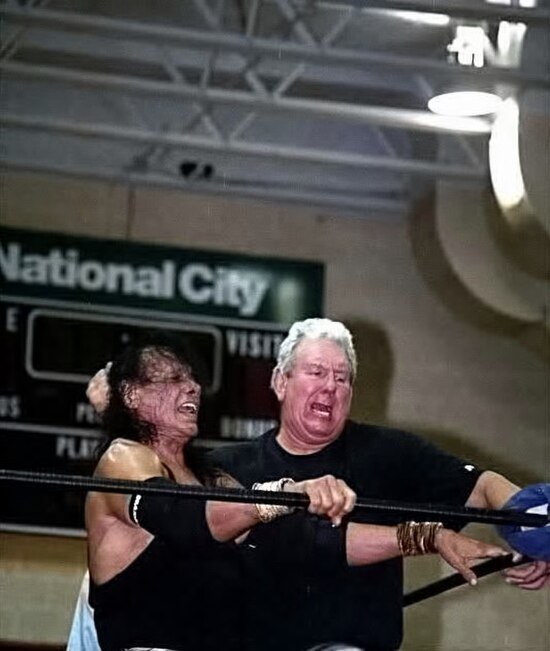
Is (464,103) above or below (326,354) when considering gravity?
above

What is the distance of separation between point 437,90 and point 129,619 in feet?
10.4

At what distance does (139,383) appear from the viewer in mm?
2143

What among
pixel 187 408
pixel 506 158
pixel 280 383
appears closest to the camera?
pixel 187 408

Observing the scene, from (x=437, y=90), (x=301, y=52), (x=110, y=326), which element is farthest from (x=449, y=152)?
(x=110, y=326)

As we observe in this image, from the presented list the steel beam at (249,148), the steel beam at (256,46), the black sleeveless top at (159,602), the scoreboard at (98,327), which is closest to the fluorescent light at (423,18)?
the steel beam at (256,46)

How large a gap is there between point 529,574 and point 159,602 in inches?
21.4

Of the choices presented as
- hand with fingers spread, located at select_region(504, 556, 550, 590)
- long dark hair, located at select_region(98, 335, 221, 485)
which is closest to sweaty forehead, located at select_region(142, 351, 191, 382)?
long dark hair, located at select_region(98, 335, 221, 485)

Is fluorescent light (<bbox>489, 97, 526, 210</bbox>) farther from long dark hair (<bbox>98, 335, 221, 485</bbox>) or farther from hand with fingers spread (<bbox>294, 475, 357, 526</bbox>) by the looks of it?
hand with fingers spread (<bbox>294, 475, 357, 526</bbox>)

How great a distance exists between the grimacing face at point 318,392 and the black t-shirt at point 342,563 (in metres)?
0.04

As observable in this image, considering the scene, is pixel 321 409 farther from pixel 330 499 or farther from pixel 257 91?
pixel 257 91

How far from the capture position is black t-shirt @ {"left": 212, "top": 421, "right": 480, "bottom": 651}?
2207 millimetres

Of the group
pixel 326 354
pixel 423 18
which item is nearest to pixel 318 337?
pixel 326 354

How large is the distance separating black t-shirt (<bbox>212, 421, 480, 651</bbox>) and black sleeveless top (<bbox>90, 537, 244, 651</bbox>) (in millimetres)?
144

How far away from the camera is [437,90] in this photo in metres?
4.90
